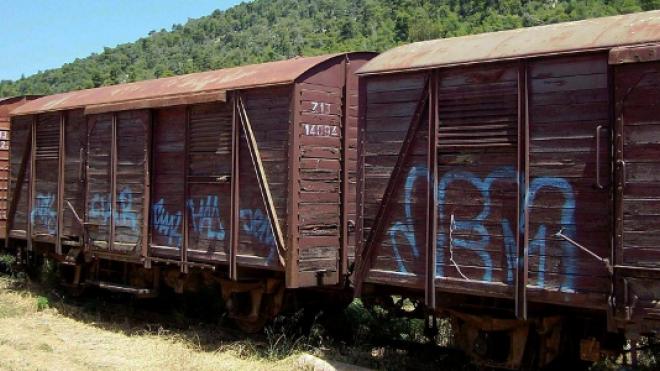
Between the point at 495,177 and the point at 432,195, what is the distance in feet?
2.25

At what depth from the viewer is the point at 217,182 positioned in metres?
9.18

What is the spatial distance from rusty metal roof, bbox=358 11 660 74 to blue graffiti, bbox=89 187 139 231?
4.82m

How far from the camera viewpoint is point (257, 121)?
875cm

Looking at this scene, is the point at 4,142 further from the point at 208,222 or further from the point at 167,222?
the point at 208,222

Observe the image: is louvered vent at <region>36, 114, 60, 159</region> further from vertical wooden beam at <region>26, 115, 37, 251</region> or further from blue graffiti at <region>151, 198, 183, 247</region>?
blue graffiti at <region>151, 198, 183, 247</region>

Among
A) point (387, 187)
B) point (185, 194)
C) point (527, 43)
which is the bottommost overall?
point (185, 194)

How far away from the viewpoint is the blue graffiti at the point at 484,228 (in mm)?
Answer: 6008

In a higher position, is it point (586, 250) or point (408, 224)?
point (408, 224)

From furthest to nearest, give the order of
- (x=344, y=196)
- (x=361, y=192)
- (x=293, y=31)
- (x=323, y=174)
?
1. (x=293, y=31)
2. (x=344, y=196)
3. (x=323, y=174)
4. (x=361, y=192)

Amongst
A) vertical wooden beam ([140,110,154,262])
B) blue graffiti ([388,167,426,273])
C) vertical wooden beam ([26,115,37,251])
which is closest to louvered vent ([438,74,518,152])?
blue graffiti ([388,167,426,273])

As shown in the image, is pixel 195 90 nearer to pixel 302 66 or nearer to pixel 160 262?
pixel 302 66

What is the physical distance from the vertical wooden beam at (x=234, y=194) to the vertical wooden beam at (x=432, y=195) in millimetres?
2911

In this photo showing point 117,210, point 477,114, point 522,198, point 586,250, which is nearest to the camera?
point 586,250

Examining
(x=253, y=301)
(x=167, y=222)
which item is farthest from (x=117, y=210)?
(x=253, y=301)
